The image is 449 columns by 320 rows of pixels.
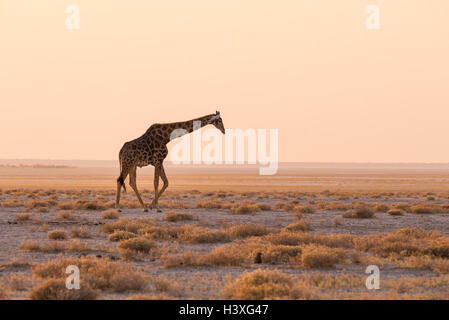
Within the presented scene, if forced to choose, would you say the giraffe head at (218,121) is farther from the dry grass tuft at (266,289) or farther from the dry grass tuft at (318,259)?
the dry grass tuft at (266,289)

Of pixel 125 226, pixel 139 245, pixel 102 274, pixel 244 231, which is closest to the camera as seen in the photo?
pixel 102 274

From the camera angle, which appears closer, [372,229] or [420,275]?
[420,275]

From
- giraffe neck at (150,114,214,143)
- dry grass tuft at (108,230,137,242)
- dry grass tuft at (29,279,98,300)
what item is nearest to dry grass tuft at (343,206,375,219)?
giraffe neck at (150,114,214,143)

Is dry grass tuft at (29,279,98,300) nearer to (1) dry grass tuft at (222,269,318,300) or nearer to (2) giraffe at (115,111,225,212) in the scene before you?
(1) dry grass tuft at (222,269,318,300)

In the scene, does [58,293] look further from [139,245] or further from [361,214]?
[361,214]

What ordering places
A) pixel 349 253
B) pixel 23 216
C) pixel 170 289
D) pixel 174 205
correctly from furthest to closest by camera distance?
pixel 174 205 → pixel 23 216 → pixel 349 253 → pixel 170 289

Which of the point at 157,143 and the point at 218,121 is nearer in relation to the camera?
the point at 218,121

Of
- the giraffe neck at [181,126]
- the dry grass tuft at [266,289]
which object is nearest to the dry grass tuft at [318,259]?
the dry grass tuft at [266,289]

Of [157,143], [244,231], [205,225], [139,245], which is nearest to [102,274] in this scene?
[139,245]

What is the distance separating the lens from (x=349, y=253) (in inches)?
732

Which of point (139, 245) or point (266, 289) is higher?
point (266, 289)
